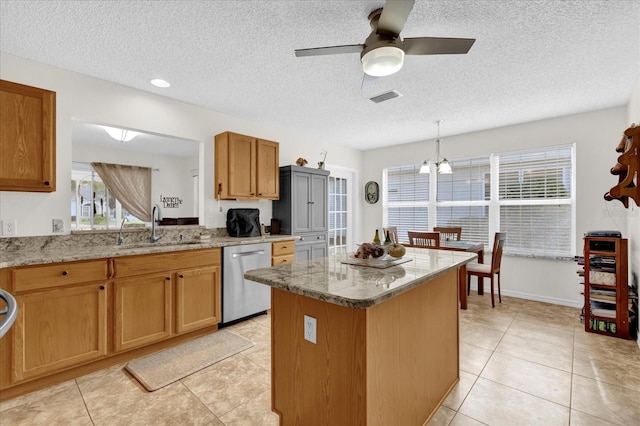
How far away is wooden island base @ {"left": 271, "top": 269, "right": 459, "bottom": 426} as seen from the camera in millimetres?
1287

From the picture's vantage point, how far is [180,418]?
6.02 feet

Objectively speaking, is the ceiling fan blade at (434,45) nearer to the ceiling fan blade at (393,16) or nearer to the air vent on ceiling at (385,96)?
the ceiling fan blade at (393,16)

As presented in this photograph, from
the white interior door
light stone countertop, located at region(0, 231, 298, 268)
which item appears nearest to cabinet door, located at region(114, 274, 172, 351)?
light stone countertop, located at region(0, 231, 298, 268)

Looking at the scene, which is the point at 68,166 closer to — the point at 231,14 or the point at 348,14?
the point at 231,14

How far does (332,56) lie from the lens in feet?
8.01

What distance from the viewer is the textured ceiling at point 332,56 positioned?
1.88m

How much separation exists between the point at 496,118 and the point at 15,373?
5315 mm

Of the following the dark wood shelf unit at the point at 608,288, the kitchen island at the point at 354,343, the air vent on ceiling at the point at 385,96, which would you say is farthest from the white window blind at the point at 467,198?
the kitchen island at the point at 354,343

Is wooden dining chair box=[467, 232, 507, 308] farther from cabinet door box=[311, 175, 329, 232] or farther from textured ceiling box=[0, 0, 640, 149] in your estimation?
cabinet door box=[311, 175, 329, 232]

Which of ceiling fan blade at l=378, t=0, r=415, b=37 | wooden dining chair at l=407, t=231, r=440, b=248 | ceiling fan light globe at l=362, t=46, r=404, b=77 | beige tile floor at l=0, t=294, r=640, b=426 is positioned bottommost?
beige tile floor at l=0, t=294, r=640, b=426

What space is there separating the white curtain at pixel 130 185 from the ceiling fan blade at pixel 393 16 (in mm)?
5610

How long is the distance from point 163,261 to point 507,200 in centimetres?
453

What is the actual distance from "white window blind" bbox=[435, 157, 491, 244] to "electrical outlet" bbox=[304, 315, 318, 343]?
412cm

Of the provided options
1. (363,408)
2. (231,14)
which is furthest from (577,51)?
(363,408)
